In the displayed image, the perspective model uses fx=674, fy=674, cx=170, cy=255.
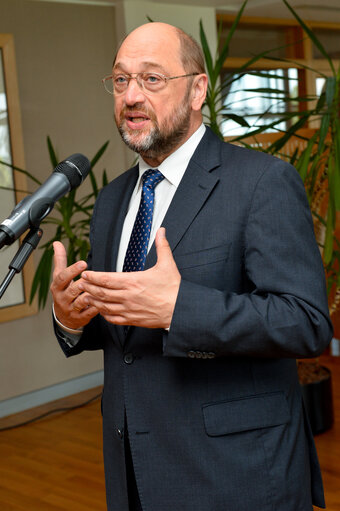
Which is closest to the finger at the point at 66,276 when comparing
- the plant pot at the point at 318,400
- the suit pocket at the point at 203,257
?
the suit pocket at the point at 203,257

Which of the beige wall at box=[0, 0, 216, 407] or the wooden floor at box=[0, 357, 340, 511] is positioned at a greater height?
the beige wall at box=[0, 0, 216, 407]

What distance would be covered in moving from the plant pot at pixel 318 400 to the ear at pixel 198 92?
8.30ft

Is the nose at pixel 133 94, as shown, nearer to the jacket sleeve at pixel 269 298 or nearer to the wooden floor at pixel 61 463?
the jacket sleeve at pixel 269 298

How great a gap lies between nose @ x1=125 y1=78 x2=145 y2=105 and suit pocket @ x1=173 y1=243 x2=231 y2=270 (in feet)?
1.17

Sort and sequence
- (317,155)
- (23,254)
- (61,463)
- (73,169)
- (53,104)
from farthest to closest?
1. (53,104)
2. (61,463)
3. (317,155)
4. (73,169)
5. (23,254)

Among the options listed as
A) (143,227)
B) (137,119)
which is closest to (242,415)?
(143,227)

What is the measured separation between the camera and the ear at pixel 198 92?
1590mm

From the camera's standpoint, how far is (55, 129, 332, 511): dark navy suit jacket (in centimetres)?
136

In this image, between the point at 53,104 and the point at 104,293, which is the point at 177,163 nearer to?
the point at 104,293

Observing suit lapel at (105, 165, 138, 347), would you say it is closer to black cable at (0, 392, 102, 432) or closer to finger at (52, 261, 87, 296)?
finger at (52, 261, 87, 296)

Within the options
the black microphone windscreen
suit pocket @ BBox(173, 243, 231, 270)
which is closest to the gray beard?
the black microphone windscreen

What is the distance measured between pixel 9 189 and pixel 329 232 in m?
1.99

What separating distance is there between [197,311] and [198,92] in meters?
0.59

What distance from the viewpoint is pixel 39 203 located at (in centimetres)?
126
